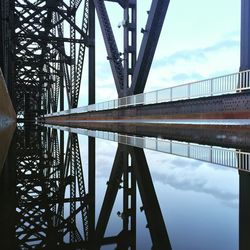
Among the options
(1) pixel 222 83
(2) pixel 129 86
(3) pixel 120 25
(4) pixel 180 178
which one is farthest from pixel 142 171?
(3) pixel 120 25

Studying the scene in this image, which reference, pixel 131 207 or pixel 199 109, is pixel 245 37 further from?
pixel 131 207

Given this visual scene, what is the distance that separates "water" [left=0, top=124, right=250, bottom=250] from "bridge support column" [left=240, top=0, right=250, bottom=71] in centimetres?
570

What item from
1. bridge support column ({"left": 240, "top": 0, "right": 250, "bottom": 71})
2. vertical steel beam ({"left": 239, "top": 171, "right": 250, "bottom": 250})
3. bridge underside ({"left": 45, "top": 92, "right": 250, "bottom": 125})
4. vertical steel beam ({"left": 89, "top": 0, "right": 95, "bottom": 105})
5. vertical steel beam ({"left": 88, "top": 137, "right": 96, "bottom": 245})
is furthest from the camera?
vertical steel beam ({"left": 89, "top": 0, "right": 95, "bottom": 105})

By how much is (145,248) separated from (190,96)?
10460mm

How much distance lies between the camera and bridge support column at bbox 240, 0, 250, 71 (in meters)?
8.94

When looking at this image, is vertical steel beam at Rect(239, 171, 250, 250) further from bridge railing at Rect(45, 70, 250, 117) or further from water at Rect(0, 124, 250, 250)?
bridge railing at Rect(45, 70, 250, 117)

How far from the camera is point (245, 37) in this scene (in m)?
9.02

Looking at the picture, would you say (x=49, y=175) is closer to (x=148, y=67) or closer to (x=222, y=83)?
(x=222, y=83)

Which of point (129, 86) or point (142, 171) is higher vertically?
point (129, 86)

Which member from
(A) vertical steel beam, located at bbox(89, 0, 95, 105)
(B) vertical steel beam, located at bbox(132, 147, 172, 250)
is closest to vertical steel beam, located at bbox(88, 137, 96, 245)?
(B) vertical steel beam, located at bbox(132, 147, 172, 250)

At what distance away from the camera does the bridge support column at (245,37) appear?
894 cm

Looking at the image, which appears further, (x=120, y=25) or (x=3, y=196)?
(x=120, y=25)

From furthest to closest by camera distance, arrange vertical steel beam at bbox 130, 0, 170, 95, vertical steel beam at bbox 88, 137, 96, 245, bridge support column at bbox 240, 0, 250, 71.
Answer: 1. vertical steel beam at bbox 130, 0, 170, 95
2. bridge support column at bbox 240, 0, 250, 71
3. vertical steel beam at bbox 88, 137, 96, 245

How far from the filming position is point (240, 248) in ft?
4.48
